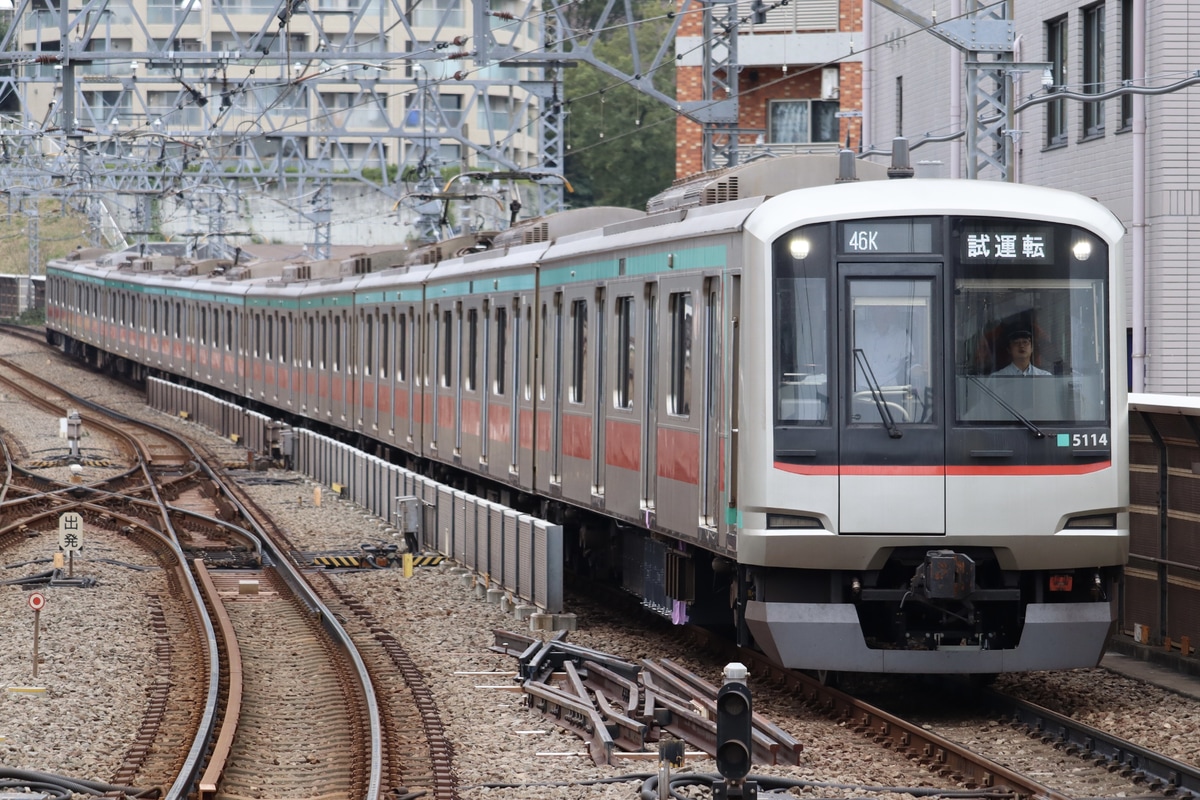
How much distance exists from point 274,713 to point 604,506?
139 inches

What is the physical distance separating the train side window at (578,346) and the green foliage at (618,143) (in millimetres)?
60647

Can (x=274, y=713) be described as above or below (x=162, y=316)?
below

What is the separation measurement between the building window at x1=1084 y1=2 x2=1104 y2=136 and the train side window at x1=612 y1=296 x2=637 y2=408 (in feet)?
32.4

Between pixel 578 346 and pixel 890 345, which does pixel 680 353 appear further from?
pixel 578 346

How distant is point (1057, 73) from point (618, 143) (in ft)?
184

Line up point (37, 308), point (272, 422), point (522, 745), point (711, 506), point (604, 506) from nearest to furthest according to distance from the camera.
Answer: point (522, 745)
point (711, 506)
point (604, 506)
point (272, 422)
point (37, 308)

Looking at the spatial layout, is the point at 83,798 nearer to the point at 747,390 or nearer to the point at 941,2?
the point at 747,390

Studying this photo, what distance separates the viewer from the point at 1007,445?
10.2m

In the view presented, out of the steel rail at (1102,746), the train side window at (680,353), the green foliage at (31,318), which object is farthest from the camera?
the green foliage at (31,318)

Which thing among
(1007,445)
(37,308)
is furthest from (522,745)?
(37,308)

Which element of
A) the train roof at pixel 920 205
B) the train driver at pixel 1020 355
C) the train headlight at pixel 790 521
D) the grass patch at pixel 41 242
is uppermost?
the grass patch at pixel 41 242

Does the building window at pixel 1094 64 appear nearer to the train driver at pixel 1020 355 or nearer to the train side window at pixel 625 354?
the train side window at pixel 625 354

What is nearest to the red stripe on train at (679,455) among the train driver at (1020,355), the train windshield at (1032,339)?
the train windshield at (1032,339)

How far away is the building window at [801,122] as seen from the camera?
40.2m
